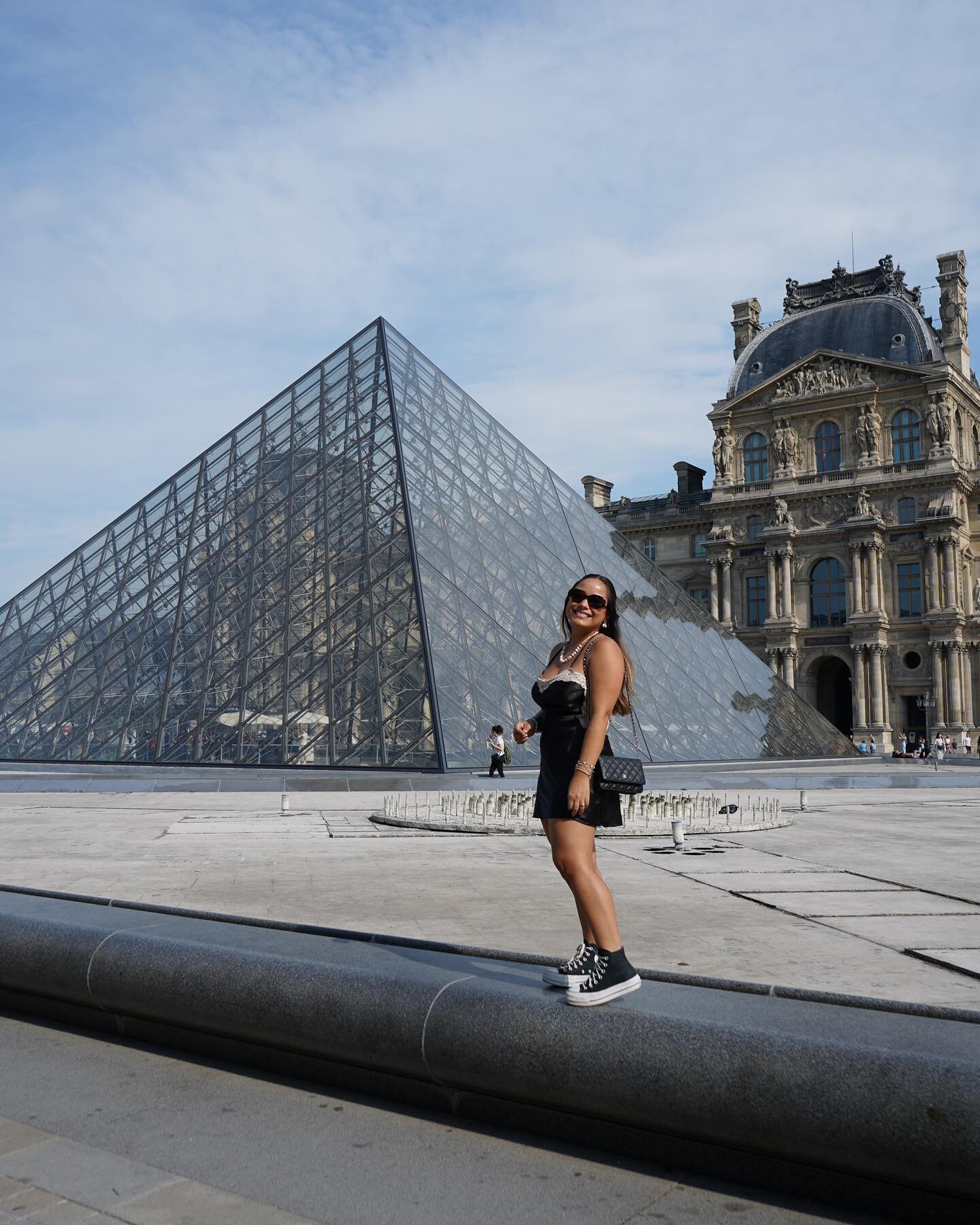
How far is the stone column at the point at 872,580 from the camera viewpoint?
5500cm

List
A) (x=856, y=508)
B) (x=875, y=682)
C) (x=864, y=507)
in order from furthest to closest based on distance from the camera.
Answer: (x=856, y=508) → (x=864, y=507) → (x=875, y=682)

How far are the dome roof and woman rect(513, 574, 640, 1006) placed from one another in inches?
2211

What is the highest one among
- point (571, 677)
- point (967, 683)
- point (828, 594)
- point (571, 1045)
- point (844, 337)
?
point (844, 337)

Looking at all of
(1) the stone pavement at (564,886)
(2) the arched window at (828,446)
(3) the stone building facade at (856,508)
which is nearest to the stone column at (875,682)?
(3) the stone building facade at (856,508)

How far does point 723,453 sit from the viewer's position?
6025 cm

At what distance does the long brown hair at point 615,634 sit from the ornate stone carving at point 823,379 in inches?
2184

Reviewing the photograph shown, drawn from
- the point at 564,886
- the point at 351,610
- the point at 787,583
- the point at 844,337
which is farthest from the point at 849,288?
the point at 564,886

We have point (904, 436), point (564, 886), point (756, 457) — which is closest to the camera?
point (564, 886)

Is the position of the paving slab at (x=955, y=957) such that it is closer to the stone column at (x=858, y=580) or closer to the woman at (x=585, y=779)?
the woman at (x=585, y=779)

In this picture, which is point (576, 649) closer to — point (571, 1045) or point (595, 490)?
point (571, 1045)

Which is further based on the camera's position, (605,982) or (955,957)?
(955,957)

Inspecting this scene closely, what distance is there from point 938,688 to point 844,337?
18.8 metres

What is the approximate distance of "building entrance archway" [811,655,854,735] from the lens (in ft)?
193

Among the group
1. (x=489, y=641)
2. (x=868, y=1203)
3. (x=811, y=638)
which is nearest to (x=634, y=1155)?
(x=868, y=1203)
